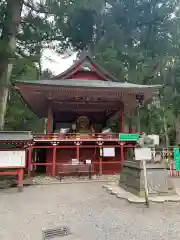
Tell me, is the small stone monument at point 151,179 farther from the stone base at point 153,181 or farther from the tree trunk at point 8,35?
the tree trunk at point 8,35

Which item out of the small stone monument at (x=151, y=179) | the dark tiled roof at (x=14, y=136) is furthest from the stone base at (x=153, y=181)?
the dark tiled roof at (x=14, y=136)

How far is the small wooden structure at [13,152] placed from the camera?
334 inches

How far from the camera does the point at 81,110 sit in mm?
16203

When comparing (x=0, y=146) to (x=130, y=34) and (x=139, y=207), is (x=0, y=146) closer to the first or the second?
(x=139, y=207)

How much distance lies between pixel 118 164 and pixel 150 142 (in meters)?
6.09

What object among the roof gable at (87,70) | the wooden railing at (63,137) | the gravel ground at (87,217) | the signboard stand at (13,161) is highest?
the roof gable at (87,70)

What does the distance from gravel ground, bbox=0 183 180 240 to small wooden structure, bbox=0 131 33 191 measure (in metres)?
1.30

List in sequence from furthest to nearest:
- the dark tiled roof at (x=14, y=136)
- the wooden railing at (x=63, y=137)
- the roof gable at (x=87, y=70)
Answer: the roof gable at (x=87, y=70), the wooden railing at (x=63, y=137), the dark tiled roof at (x=14, y=136)

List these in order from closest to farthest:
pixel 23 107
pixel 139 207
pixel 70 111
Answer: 1. pixel 139 207
2. pixel 70 111
3. pixel 23 107

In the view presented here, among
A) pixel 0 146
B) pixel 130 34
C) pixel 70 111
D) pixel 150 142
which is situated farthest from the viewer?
pixel 130 34

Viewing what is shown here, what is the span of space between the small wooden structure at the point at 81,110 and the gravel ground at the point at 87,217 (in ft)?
15.8

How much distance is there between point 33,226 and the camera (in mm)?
4531

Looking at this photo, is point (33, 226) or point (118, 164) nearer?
point (33, 226)

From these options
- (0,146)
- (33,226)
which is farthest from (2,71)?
(33,226)
